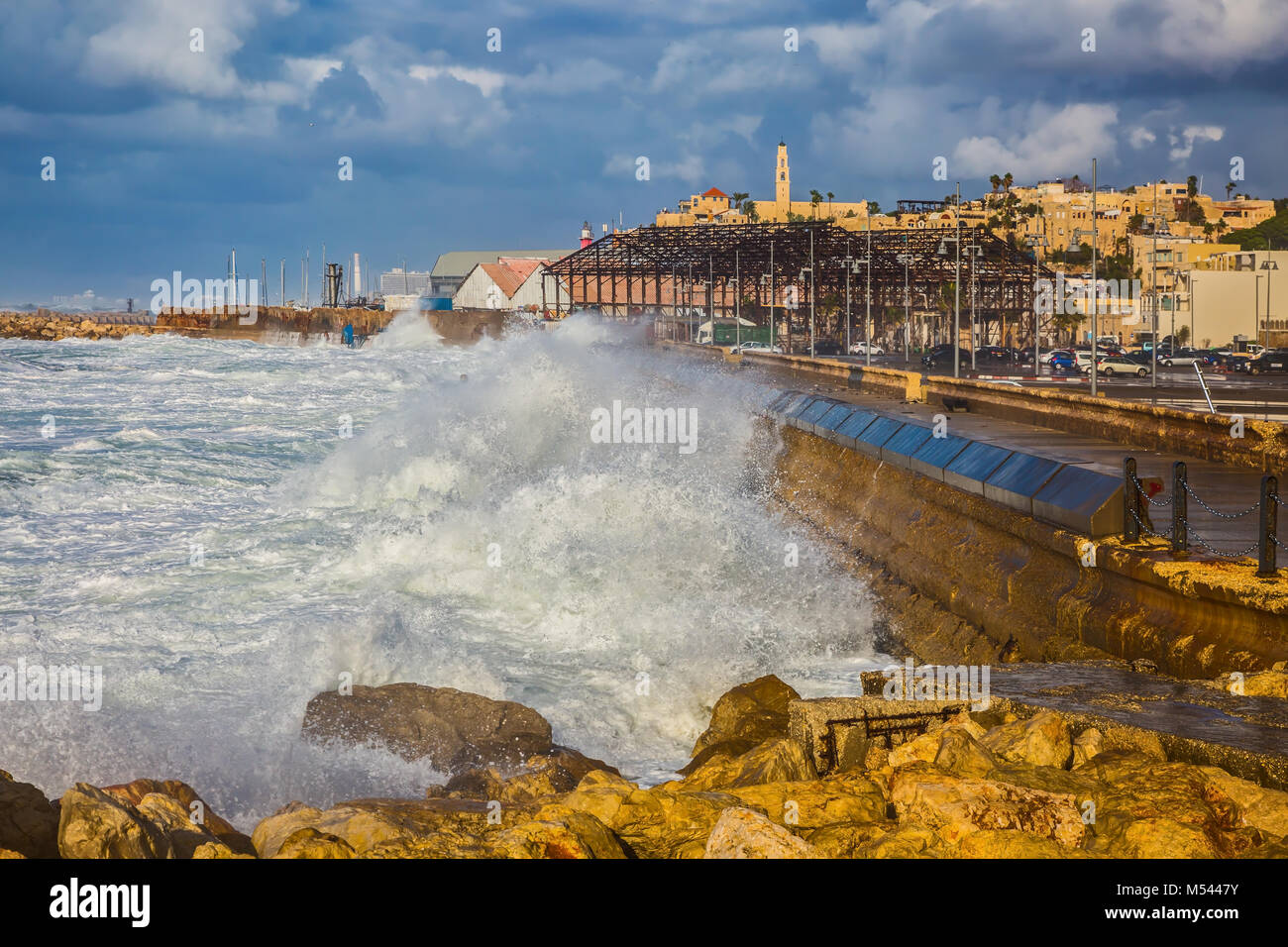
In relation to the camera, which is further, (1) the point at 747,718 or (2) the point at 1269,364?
(2) the point at 1269,364

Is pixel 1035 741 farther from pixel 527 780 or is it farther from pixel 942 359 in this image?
pixel 942 359

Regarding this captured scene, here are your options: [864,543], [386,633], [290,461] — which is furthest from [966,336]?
[386,633]

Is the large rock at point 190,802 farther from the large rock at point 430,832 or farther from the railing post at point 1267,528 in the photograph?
the railing post at point 1267,528

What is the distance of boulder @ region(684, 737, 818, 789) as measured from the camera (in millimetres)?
6656

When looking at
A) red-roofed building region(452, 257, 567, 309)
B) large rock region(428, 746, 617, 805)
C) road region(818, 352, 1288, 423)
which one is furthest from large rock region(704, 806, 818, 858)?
red-roofed building region(452, 257, 567, 309)

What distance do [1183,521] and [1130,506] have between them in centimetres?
76

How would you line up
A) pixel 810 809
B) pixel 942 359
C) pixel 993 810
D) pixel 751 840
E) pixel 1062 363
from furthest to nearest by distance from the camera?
pixel 942 359 → pixel 1062 363 → pixel 810 809 → pixel 993 810 → pixel 751 840

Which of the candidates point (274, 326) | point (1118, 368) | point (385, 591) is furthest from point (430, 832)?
point (274, 326)

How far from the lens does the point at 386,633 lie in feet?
39.8

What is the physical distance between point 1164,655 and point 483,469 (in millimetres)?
18567

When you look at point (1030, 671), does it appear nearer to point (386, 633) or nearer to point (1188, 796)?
point (1188, 796)

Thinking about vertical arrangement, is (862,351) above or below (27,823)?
above

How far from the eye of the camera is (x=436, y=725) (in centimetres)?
927

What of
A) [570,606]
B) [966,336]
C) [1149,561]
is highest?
[966,336]
